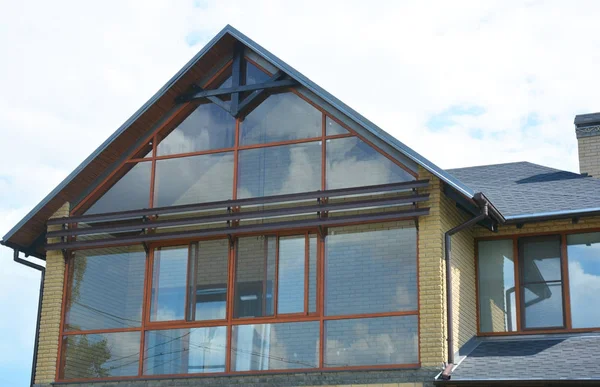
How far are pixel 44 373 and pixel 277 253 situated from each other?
4.44 meters

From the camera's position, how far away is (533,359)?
47.8 feet

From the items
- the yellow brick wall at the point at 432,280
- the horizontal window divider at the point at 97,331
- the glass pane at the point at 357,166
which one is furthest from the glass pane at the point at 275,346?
the glass pane at the point at 357,166

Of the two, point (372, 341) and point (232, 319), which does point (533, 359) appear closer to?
A: point (372, 341)

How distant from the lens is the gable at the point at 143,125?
16922 mm

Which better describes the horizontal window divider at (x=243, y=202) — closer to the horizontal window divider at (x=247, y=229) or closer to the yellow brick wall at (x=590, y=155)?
the horizontal window divider at (x=247, y=229)

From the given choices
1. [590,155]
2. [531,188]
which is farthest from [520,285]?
[590,155]

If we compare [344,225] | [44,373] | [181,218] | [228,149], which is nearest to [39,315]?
[44,373]

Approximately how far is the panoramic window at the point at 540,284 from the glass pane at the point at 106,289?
5652mm

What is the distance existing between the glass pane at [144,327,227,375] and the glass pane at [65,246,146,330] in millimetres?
554

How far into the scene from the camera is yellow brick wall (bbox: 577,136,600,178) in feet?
61.3

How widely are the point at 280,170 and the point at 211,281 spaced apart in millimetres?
2103

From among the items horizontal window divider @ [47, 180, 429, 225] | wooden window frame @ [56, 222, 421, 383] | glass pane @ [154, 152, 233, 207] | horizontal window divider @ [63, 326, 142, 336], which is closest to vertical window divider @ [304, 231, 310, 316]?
wooden window frame @ [56, 222, 421, 383]

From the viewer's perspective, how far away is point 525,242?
16.6m

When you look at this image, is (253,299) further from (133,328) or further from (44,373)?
(44,373)
